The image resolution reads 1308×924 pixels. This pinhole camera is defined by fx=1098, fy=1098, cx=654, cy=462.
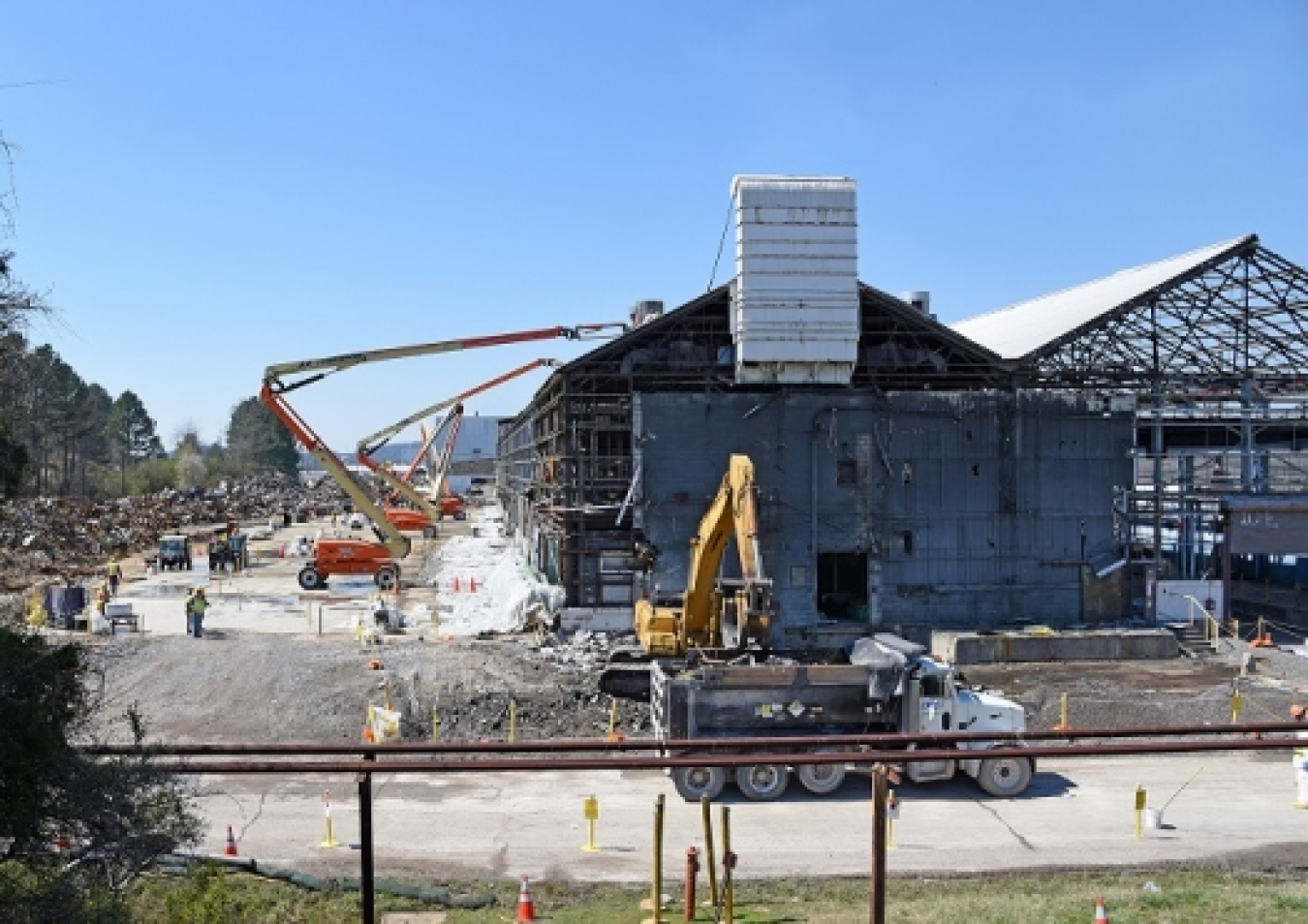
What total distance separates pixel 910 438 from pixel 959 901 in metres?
20.8

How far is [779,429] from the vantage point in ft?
102

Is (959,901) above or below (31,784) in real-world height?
below

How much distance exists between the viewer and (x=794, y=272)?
30.1 metres

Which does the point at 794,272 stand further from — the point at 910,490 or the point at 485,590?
the point at 485,590

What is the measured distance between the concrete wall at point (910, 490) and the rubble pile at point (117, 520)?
16.2 metres

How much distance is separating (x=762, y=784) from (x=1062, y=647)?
1506 centimetres

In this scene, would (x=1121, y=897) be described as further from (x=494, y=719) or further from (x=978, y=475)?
(x=978, y=475)

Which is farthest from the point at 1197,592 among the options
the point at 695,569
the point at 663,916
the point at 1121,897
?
the point at 663,916

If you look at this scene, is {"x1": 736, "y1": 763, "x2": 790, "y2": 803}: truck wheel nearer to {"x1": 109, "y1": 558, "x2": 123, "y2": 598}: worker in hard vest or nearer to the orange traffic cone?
the orange traffic cone

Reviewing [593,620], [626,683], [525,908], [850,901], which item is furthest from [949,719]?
[593,620]

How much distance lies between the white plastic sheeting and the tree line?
12034 mm

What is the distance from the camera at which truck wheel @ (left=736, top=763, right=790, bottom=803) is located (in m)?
17.2

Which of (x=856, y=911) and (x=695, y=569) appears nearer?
(x=856, y=911)

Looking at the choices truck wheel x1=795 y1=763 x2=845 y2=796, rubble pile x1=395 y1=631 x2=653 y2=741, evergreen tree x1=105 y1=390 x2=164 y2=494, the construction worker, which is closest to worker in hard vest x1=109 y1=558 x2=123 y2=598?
the construction worker
